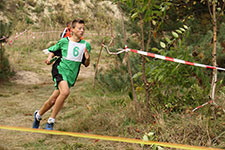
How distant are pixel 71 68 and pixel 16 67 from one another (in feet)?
22.6

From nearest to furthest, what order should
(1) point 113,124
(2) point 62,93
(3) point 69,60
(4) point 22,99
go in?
1. (2) point 62,93
2. (1) point 113,124
3. (3) point 69,60
4. (4) point 22,99

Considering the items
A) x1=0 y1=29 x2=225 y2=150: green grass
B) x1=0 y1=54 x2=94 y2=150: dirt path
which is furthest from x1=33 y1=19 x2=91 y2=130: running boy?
x1=0 y1=54 x2=94 y2=150: dirt path

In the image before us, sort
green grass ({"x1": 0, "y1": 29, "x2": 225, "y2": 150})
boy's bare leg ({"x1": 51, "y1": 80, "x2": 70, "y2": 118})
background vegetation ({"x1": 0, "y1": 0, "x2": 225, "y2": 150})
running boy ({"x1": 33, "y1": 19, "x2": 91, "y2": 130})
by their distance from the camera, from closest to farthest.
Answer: green grass ({"x1": 0, "y1": 29, "x2": 225, "y2": 150}), background vegetation ({"x1": 0, "y1": 0, "x2": 225, "y2": 150}), boy's bare leg ({"x1": 51, "y1": 80, "x2": 70, "y2": 118}), running boy ({"x1": 33, "y1": 19, "x2": 91, "y2": 130})

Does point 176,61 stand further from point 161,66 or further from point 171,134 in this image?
point 171,134

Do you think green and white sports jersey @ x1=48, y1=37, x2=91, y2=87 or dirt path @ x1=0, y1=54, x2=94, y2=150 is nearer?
dirt path @ x1=0, y1=54, x2=94, y2=150

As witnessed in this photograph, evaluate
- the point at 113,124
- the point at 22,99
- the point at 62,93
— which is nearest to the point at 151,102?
the point at 113,124

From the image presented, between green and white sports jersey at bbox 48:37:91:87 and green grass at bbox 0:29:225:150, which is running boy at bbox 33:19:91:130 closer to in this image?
green and white sports jersey at bbox 48:37:91:87

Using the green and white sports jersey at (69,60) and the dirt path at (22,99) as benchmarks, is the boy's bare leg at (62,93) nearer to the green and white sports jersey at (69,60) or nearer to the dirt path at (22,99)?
the green and white sports jersey at (69,60)

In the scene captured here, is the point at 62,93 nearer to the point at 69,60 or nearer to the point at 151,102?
the point at 69,60

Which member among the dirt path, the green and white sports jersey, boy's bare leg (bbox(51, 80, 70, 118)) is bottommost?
the dirt path

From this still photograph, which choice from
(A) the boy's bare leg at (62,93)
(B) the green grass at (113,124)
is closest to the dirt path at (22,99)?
(B) the green grass at (113,124)

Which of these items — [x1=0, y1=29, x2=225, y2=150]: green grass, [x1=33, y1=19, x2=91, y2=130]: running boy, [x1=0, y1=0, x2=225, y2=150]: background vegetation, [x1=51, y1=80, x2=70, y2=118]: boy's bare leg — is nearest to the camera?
[x1=0, y1=29, x2=225, y2=150]: green grass

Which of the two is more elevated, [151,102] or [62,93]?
[62,93]

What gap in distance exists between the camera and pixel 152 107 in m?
3.82
